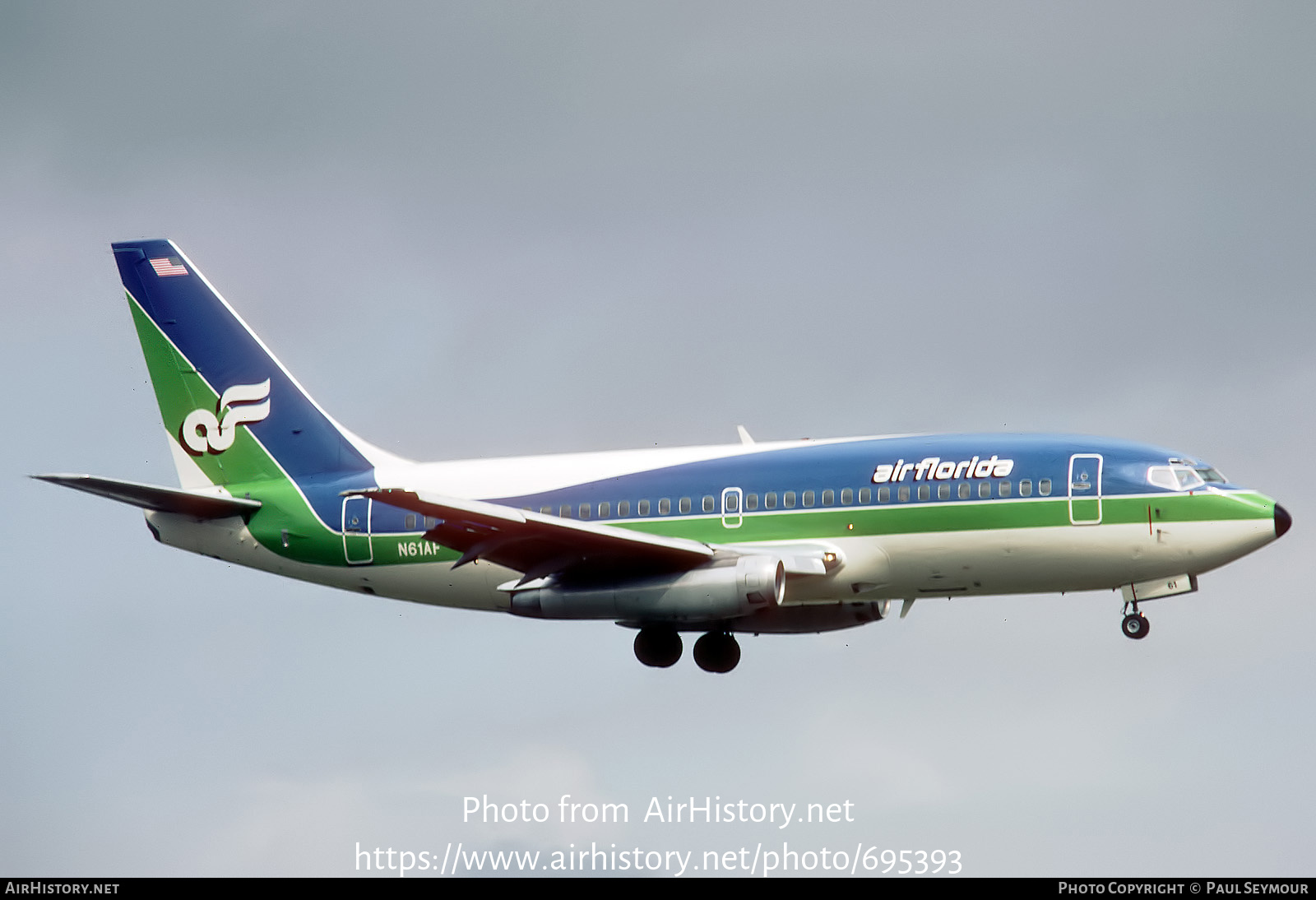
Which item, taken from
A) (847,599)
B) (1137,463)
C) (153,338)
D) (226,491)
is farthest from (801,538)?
(153,338)

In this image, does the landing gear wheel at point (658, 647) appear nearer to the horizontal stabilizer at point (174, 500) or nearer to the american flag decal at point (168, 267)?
the horizontal stabilizer at point (174, 500)

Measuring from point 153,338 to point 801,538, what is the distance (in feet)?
70.4

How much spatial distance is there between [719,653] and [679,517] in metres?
6.61

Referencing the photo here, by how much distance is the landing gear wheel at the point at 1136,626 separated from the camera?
136 ft

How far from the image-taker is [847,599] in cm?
4331

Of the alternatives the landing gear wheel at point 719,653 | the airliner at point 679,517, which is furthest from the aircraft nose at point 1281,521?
the landing gear wheel at point 719,653

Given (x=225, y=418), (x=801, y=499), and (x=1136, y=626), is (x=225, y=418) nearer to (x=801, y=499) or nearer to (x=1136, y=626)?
(x=801, y=499)

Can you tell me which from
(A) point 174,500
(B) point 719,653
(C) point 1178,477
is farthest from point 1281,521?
(A) point 174,500

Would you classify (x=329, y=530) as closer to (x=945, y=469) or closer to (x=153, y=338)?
(x=153, y=338)

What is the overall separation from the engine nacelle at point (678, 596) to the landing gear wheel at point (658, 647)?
5.35m

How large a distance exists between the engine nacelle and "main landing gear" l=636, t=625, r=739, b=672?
5273mm

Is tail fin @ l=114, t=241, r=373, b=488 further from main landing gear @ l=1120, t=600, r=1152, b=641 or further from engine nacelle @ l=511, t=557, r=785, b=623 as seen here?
main landing gear @ l=1120, t=600, r=1152, b=641

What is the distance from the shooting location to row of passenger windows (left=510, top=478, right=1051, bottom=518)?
41062 mm

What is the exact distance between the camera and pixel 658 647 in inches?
1908
